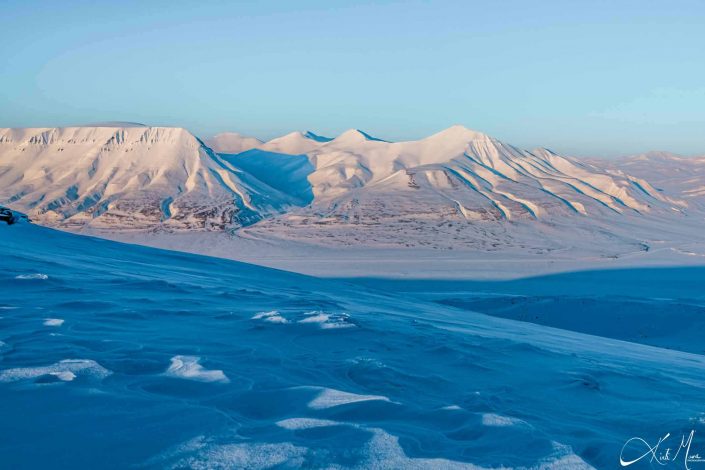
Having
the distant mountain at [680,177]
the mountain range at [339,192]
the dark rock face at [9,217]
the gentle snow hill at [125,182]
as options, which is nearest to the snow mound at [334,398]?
the dark rock face at [9,217]

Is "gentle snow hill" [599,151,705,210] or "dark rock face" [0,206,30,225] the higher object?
"gentle snow hill" [599,151,705,210]

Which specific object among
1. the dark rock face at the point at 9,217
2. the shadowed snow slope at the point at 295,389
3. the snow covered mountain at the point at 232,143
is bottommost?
the shadowed snow slope at the point at 295,389

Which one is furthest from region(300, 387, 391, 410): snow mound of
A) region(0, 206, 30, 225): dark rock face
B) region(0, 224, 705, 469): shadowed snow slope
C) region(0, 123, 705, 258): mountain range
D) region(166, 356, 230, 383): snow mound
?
region(0, 123, 705, 258): mountain range

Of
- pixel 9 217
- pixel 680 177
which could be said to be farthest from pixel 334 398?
pixel 680 177

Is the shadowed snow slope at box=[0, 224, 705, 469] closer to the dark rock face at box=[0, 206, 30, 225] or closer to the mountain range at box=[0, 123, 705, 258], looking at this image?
the dark rock face at box=[0, 206, 30, 225]

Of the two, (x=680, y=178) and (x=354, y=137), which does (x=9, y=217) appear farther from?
(x=680, y=178)

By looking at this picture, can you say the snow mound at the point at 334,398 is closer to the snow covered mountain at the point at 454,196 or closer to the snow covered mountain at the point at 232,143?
the snow covered mountain at the point at 454,196
